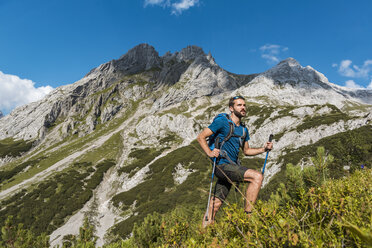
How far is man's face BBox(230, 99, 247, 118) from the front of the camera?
4270 mm

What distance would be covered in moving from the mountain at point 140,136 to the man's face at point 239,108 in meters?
1.25

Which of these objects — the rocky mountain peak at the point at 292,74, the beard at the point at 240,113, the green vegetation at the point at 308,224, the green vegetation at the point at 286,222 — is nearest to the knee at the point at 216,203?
the green vegetation at the point at 286,222

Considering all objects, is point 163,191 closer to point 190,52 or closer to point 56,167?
point 56,167

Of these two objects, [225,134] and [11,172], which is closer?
[225,134]

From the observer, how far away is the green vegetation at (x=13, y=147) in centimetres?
9650

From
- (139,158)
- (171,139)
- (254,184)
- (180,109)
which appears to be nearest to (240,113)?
(254,184)

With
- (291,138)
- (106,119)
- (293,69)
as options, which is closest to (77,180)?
(291,138)

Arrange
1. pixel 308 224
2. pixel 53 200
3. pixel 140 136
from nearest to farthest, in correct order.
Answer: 1. pixel 308 224
2. pixel 53 200
3. pixel 140 136

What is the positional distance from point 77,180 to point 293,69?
168 meters

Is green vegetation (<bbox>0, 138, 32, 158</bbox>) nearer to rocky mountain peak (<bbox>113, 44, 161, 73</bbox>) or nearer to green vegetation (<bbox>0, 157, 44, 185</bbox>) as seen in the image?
green vegetation (<bbox>0, 157, 44, 185</bbox>)

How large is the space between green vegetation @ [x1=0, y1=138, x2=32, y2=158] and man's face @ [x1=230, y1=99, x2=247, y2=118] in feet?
423

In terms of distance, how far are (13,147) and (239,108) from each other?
140 m

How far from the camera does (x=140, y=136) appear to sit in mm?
86250

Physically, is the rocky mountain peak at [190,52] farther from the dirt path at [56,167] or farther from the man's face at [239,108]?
the man's face at [239,108]
